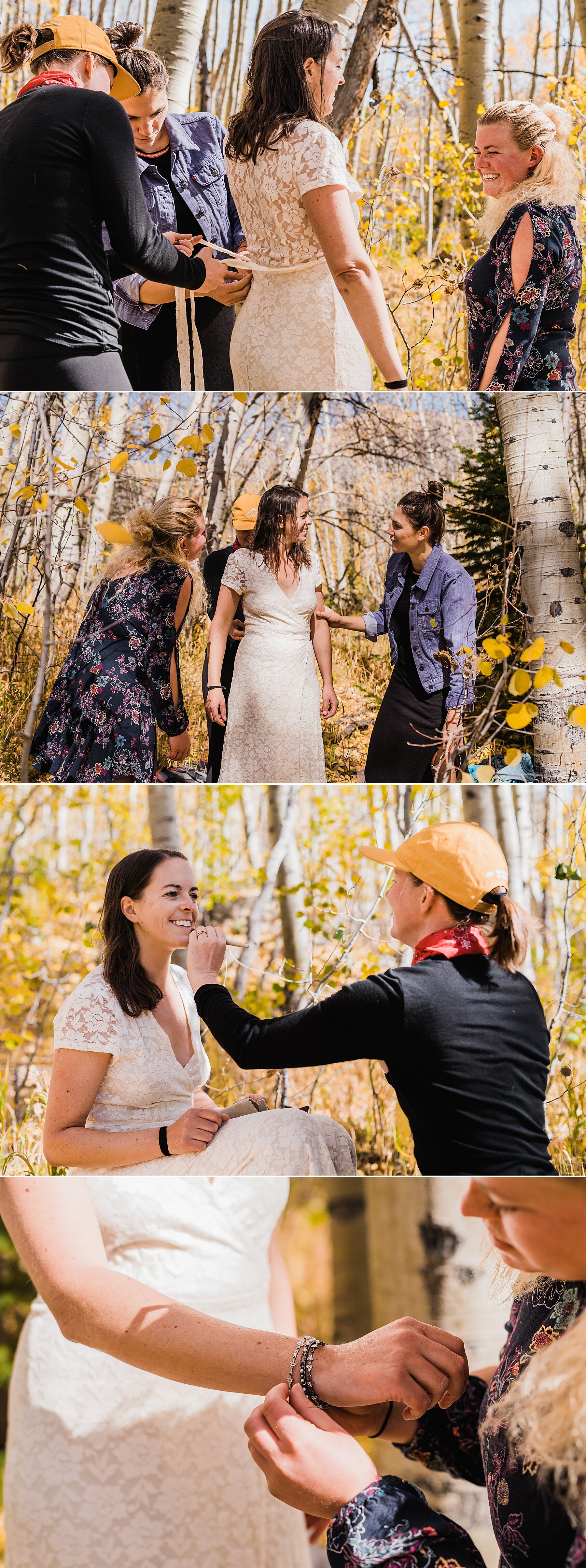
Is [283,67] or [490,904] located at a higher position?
[283,67]

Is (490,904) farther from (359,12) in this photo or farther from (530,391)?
(359,12)

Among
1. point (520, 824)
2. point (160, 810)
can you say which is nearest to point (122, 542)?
point (160, 810)

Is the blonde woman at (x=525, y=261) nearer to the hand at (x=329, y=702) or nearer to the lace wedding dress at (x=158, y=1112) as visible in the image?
the hand at (x=329, y=702)

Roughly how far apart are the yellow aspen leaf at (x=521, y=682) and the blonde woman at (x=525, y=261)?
812 mm

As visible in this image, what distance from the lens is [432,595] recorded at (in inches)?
114

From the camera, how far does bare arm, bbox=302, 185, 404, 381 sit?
2.82 m

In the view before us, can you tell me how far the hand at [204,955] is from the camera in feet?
8.81

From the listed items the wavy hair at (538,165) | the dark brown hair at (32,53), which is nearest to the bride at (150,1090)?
the dark brown hair at (32,53)

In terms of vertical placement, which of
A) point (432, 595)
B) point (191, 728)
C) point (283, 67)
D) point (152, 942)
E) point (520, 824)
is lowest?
point (152, 942)

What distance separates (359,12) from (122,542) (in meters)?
2.10

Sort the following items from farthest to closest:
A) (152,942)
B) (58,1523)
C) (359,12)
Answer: (359,12) < (152,942) < (58,1523)

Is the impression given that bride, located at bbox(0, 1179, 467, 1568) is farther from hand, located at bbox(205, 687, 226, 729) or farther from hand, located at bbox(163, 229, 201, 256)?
hand, located at bbox(163, 229, 201, 256)

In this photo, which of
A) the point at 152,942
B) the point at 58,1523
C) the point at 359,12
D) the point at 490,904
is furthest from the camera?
the point at 359,12

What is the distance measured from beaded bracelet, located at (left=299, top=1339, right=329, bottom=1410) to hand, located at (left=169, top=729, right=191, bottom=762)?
148 centimetres
